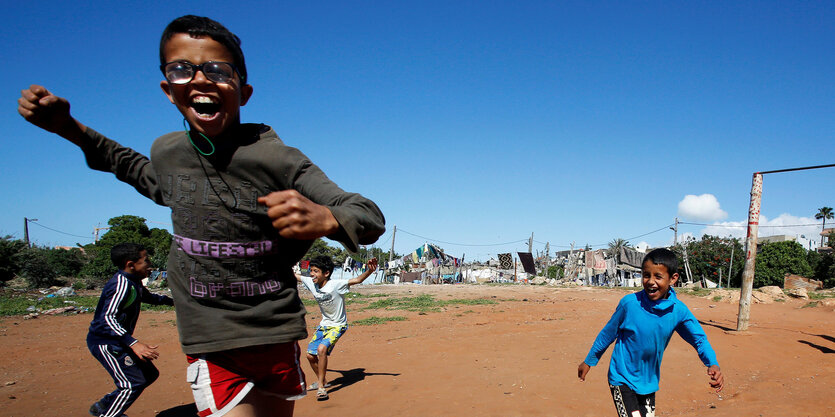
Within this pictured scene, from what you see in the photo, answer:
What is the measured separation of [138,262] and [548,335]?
8456 millimetres

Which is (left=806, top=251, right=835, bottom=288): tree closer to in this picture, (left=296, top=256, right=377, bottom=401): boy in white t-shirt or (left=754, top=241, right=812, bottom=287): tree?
(left=754, top=241, right=812, bottom=287): tree

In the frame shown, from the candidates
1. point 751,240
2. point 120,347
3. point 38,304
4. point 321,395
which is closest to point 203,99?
point 120,347

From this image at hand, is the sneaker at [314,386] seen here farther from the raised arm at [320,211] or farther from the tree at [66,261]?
the tree at [66,261]

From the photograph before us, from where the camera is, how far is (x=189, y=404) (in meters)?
5.65

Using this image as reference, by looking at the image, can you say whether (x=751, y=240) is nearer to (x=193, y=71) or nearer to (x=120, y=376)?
(x=120, y=376)

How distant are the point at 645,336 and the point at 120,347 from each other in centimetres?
418

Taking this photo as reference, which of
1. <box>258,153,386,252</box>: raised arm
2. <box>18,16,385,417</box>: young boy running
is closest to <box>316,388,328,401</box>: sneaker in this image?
<box>18,16,385,417</box>: young boy running

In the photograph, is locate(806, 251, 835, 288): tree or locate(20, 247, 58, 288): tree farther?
locate(806, 251, 835, 288): tree

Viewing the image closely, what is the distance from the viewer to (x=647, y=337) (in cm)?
355

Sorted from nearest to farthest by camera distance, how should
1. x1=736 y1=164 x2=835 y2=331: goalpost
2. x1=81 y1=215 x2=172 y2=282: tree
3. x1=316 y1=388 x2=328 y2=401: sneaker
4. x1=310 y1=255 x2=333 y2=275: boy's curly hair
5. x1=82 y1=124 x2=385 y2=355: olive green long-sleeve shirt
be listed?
x1=82 y1=124 x2=385 y2=355: olive green long-sleeve shirt, x1=316 y1=388 x2=328 y2=401: sneaker, x1=310 y1=255 x2=333 y2=275: boy's curly hair, x1=736 y1=164 x2=835 y2=331: goalpost, x1=81 y1=215 x2=172 y2=282: tree

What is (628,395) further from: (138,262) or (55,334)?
(55,334)

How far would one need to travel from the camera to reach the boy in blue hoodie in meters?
3.54

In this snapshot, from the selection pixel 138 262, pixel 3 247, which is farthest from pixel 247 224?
pixel 3 247

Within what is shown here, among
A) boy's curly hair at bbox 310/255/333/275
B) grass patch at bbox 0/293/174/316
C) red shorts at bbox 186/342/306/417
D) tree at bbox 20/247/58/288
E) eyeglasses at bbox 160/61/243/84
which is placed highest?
eyeglasses at bbox 160/61/243/84
